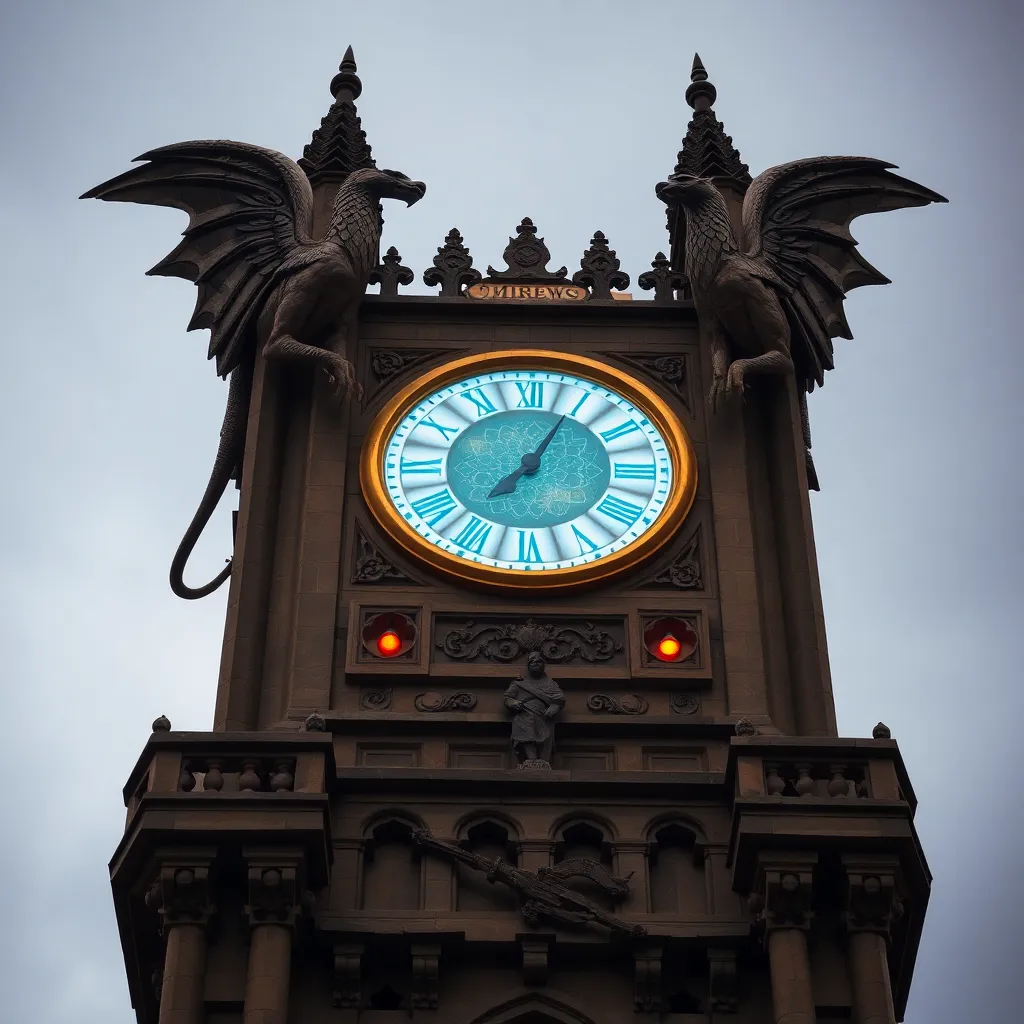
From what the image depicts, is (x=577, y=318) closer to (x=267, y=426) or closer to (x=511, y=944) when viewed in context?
(x=267, y=426)

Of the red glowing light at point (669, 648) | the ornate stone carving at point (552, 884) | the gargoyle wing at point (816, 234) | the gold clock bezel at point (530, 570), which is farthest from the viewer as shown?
the gargoyle wing at point (816, 234)

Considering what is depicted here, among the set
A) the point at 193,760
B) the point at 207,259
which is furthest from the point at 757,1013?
the point at 207,259

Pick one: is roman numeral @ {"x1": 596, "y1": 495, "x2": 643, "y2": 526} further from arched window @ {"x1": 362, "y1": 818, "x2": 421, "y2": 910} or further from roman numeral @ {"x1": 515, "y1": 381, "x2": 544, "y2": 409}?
arched window @ {"x1": 362, "y1": 818, "x2": 421, "y2": 910}

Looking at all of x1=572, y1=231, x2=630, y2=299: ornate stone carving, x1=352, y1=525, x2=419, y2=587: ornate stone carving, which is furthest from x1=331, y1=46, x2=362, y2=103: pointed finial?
x1=352, y1=525, x2=419, y2=587: ornate stone carving

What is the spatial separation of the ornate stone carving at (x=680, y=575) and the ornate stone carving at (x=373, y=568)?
2543mm

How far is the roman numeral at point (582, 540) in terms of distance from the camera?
33.2 meters

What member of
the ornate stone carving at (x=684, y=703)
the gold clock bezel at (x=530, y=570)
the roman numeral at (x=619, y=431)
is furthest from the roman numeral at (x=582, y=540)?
the ornate stone carving at (x=684, y=703)

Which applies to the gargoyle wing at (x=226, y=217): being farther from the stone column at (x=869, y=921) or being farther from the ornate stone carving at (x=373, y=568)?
the stone column at (x=869, y=921)

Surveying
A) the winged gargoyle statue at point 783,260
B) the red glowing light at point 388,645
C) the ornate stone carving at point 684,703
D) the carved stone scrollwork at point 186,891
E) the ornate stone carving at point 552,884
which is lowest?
the carved stone scrollwork at point 186,891

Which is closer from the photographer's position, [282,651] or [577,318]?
[282,651]

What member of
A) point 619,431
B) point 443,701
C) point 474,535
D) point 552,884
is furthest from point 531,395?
point 552,884

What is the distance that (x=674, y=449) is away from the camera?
3422 cm

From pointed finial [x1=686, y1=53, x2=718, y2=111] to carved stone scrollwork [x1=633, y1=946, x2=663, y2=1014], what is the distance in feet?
43.6

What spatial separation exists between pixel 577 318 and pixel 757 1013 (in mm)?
9893
